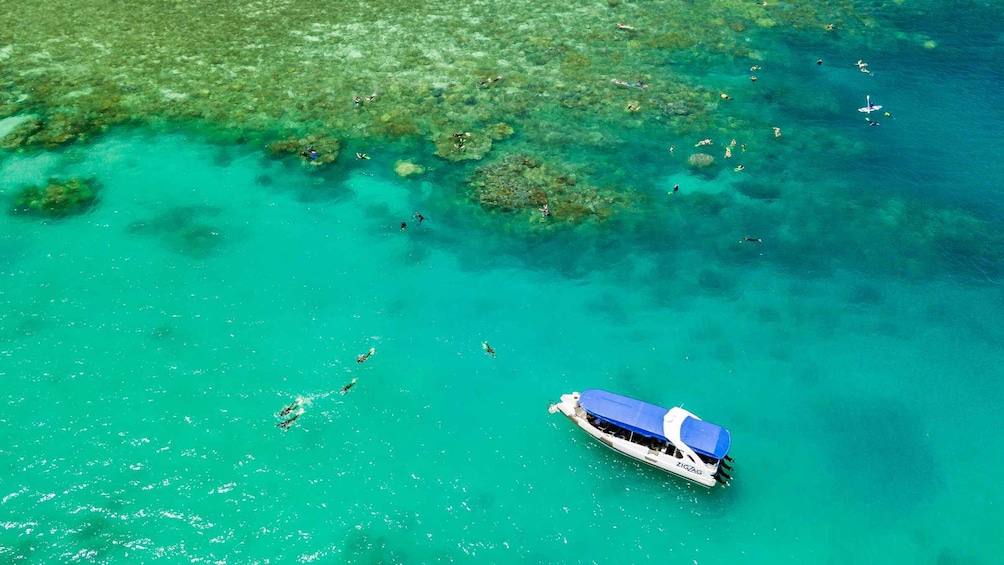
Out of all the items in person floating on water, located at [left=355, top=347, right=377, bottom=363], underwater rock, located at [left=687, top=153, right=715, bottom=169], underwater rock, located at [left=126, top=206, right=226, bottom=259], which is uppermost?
underwater rock, located at [left=687, top=153, right=715, bottom=169]

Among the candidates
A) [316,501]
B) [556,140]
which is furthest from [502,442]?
[556,140]

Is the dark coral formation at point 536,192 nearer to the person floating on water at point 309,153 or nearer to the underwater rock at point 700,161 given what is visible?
the underwater rock at point 700,161

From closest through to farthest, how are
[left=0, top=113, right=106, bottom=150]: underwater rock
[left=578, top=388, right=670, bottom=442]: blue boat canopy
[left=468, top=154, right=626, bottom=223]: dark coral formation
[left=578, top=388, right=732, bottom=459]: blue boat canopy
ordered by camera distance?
[left=578, top=388, right=732, bottom=459]: blue boat canopy, [left=578, top=388, right=670, bottom=442]: blue boat canopy, [left=468, top=154, right=626, bottom=223]: dark coral formation, [left=0, top=113, right=106, bottom=150]: underwater rock

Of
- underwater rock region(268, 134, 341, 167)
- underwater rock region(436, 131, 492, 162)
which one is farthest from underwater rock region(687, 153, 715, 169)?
underwater rock region(268, 134, 341, 167)

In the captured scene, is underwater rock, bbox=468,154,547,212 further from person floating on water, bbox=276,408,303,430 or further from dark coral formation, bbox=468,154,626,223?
person floating on water, bbox=276,408,303,430

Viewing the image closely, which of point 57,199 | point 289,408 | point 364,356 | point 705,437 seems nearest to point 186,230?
point 57,199

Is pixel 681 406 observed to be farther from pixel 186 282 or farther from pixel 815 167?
pixel 186 282

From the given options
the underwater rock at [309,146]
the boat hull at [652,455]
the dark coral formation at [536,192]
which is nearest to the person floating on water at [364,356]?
the boat hull at [652,455]

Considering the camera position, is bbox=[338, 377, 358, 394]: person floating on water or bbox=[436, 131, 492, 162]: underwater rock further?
bbox=[436, 131, 492, 162]: underwater rock

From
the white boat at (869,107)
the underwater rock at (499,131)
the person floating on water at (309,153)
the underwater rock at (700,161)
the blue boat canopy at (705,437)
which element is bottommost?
the blue boat canopy at (705,437)

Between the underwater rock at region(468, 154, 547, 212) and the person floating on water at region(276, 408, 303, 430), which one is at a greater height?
the underwater rock at region(468, 154, 547, 212)
